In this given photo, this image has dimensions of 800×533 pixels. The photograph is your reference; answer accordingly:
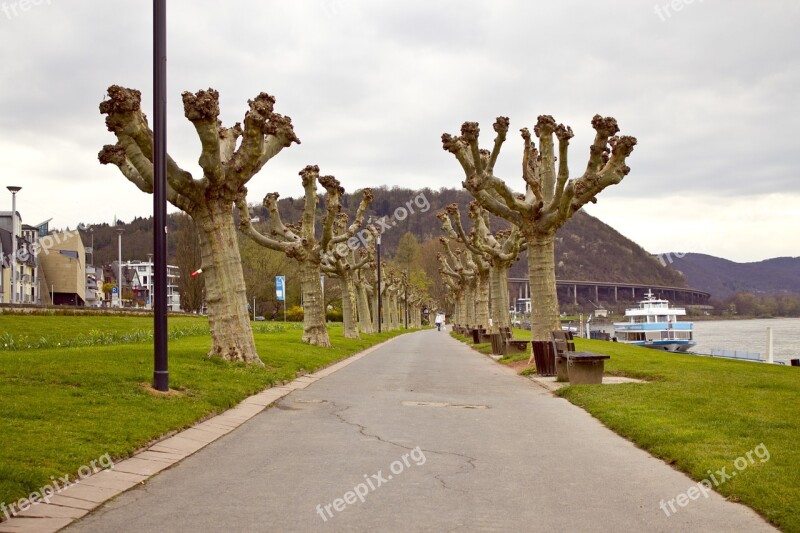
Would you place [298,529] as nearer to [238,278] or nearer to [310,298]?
[238,278]

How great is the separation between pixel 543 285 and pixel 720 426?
41.5ft

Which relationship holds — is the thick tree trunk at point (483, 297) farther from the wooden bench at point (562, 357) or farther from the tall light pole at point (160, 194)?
the tall light pole at point (160, 194)

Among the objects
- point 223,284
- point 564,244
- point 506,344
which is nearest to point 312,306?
point 506,344

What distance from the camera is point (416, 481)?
25.8 ft

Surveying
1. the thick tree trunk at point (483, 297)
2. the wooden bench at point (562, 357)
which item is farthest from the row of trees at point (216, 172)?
the thick tree trunk at point (483, 297)

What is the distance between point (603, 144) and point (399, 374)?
27.8ft

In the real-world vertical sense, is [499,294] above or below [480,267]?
below

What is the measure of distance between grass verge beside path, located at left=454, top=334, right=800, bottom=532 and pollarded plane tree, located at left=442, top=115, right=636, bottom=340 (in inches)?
218

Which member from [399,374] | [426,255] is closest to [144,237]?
[426,255]

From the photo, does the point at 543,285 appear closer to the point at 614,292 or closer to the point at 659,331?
the point at 659,331

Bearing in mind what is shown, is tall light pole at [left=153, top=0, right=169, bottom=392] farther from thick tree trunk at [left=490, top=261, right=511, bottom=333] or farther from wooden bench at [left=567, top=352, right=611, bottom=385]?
thick tree trunk at [left=490, top=261, right=511, bottom=333]

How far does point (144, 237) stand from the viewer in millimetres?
161750

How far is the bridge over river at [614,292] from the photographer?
12862 centimetres

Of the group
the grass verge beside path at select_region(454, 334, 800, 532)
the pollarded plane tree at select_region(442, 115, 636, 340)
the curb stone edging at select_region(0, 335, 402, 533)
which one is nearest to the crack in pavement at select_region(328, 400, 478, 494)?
the curb stone edging at select_region(0, 335, 402, 533)
